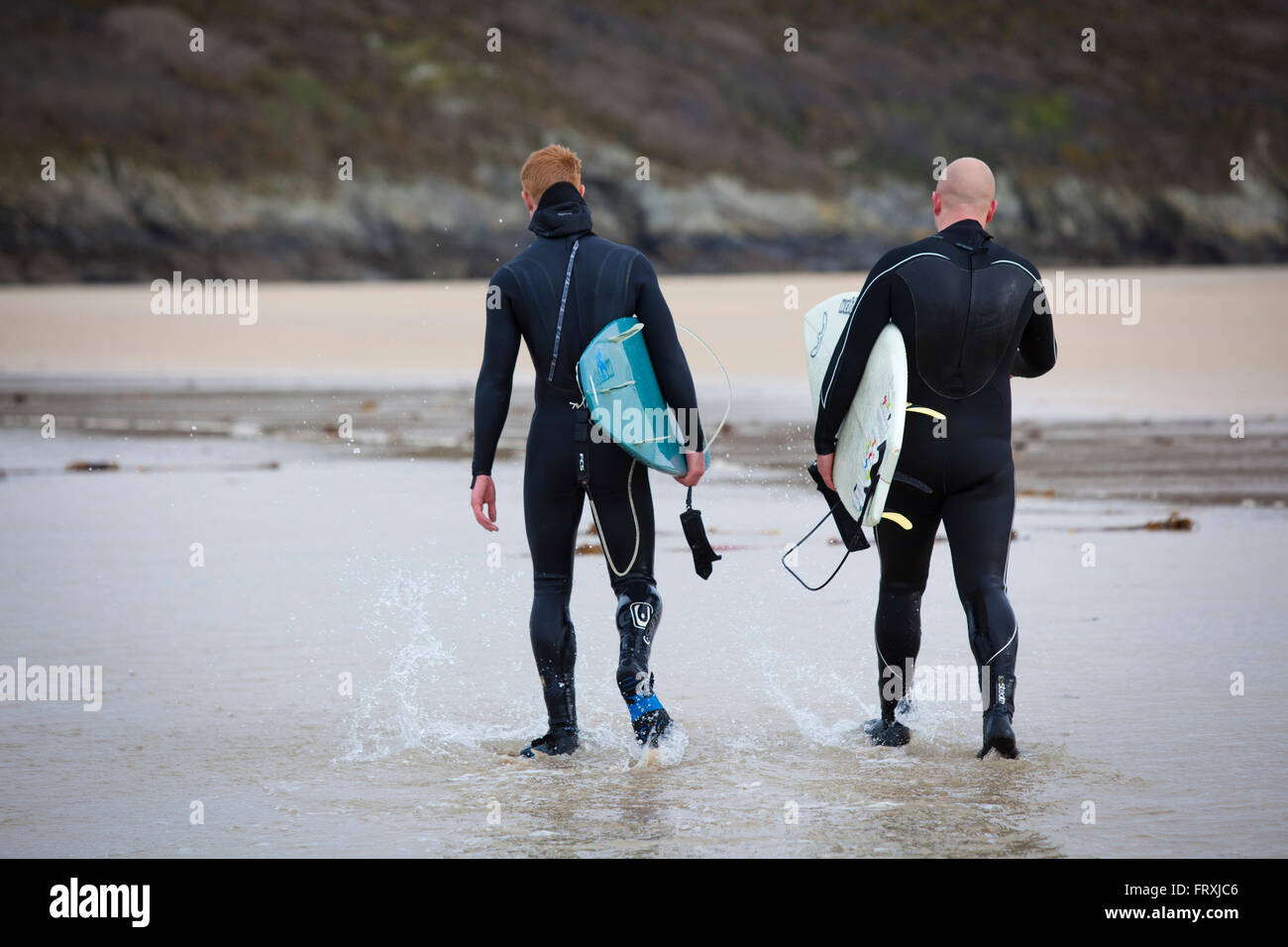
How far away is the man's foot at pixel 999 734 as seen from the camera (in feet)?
18.6

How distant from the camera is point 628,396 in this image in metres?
5.82

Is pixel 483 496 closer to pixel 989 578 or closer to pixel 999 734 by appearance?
pixel 989 578

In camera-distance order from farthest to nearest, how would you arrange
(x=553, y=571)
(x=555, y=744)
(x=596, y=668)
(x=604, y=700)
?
(x=596, y=668), (x=604, y=700), (x=553, y=571), (x=555, y=744)

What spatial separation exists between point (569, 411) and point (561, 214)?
0.62 meters

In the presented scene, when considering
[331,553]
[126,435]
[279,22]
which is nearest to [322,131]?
[279,22]

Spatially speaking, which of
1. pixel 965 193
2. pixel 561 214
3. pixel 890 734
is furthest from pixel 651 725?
pixel 965 193

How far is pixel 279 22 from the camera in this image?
130375 millimetres

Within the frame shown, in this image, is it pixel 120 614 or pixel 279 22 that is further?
pixel 279 22

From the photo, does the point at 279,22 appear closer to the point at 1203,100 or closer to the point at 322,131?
the point at 322,131

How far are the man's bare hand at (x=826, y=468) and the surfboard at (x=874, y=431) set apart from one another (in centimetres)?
2

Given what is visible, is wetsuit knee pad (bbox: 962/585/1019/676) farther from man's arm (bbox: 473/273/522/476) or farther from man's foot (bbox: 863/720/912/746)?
man's arm (bbox: 473/273/522/476)

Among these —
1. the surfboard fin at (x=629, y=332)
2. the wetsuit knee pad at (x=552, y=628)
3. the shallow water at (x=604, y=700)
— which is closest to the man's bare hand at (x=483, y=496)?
the wetsuit knee pad at (x=552, y=628)

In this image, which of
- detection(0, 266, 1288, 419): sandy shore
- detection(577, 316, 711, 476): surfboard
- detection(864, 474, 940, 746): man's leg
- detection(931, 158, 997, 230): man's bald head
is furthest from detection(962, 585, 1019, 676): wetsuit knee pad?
detection(0, 266, 1288, 419): sandy shore

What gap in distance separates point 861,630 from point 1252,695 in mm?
1735
